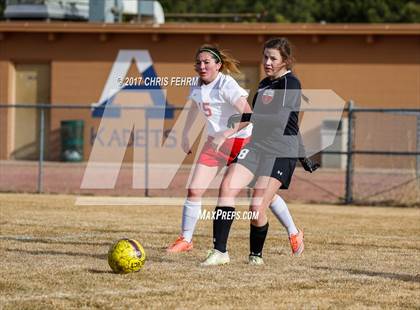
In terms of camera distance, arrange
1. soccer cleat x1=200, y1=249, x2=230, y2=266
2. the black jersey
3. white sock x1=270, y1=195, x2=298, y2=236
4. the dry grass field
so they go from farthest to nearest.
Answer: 1. white sock x1=270, y1=195, x2=298, y2=236
2. soccer cleat x1=200, y1=249, x2=230, y2=266
3. the black jersey
4. the dry grass field

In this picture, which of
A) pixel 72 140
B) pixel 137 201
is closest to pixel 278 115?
pixel 137 201

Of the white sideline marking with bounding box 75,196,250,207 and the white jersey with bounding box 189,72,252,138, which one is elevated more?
the white jersey with bounding box 189,72,252,138

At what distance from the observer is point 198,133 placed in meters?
17.9

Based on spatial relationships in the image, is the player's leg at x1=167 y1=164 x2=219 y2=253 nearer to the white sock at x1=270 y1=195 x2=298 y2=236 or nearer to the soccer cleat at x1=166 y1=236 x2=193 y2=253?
the soccer cleat at x1=166 y1=236 x2=193 y2=253

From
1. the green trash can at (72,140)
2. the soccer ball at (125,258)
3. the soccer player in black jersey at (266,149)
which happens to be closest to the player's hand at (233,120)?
the soccer player in black jersey at (266,149)

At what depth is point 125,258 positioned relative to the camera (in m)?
7.70

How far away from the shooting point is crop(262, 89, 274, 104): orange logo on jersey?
828 cm

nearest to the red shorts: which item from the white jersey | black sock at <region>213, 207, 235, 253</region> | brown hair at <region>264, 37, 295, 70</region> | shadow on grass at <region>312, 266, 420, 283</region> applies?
the white jersey

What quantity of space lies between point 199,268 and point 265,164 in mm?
1114

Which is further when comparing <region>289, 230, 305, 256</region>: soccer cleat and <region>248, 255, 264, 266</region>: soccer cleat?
<region>289, 230, 305, 256</region>: soccer cleat

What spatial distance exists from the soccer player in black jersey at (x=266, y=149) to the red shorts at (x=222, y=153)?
0.29 m

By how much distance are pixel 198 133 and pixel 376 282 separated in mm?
10482

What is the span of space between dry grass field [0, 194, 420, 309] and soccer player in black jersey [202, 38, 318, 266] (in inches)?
14.4

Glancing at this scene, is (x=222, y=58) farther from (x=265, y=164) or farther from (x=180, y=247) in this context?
(x=180, y=247)
